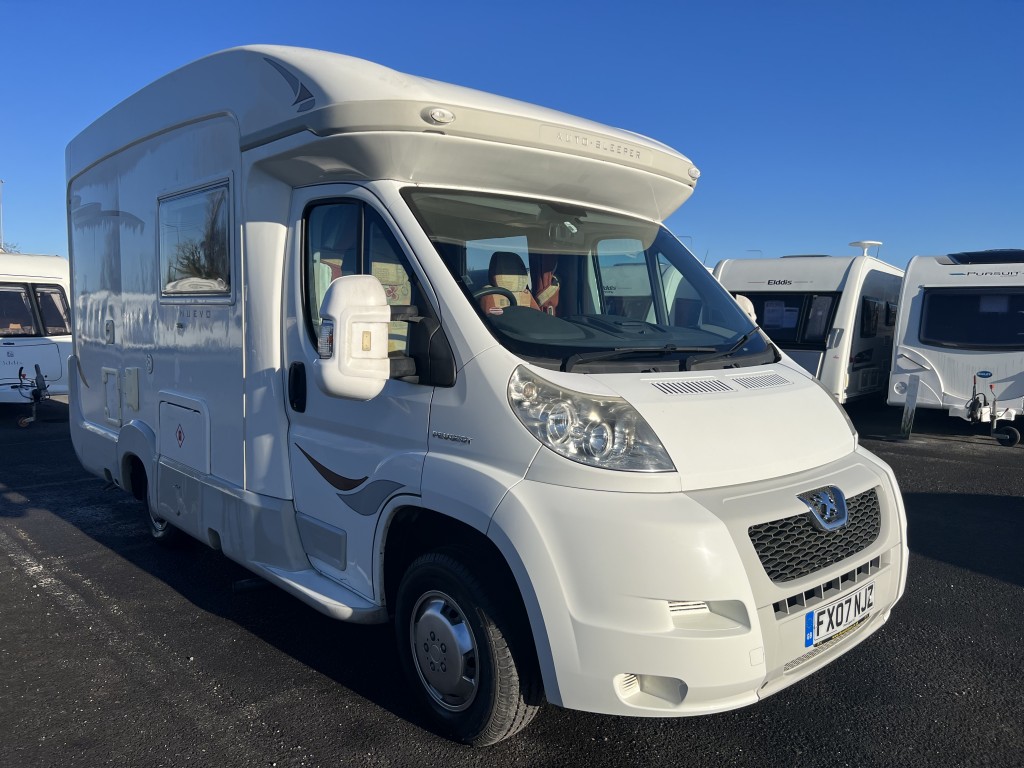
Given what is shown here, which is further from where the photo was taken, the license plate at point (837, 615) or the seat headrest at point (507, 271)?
the seat headrest at point (507, 271)

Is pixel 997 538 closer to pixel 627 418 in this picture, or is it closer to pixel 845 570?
pixel 845 570

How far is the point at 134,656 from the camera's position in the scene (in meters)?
4.05

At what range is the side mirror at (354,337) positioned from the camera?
9.66 feet

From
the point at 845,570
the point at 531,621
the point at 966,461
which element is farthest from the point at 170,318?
the point at 966,461

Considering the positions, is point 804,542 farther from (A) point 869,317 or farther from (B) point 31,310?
(B) point 31,310

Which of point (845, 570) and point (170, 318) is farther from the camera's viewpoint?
point (170, 318)

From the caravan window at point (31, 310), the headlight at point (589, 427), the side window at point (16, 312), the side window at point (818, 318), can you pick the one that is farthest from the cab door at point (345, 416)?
the side window at point (16, 312)

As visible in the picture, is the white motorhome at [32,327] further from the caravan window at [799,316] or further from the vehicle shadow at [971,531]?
the vehicle shadow at [971,531]

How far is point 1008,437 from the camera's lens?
1070 centimetres

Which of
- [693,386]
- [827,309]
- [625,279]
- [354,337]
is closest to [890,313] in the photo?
[827,309]

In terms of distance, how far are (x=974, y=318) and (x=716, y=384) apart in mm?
9914

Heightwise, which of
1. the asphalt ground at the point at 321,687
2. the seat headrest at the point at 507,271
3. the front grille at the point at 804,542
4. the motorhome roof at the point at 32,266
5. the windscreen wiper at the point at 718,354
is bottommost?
the asphalt ground at the point at 321,687

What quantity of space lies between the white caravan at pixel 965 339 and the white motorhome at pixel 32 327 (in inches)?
501

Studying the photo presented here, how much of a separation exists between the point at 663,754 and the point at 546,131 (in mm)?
2642
